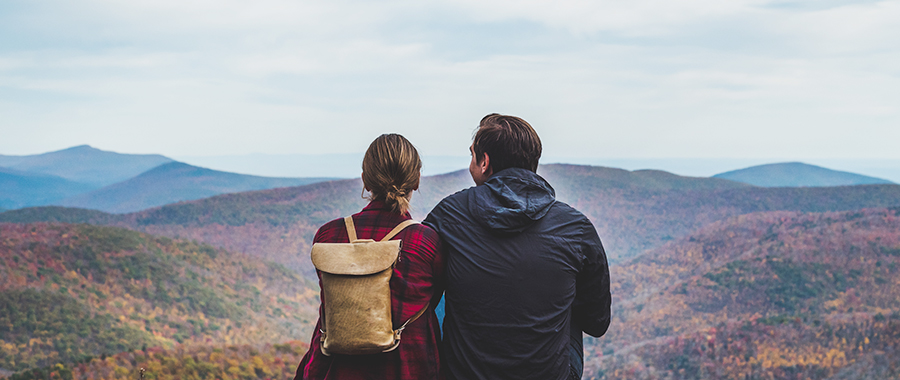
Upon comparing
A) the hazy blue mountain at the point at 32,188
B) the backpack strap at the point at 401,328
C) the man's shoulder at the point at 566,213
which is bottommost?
the hazy blue mountain at the point at 32,188

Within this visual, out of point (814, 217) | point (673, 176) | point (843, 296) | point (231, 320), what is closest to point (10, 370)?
point (231, 320)

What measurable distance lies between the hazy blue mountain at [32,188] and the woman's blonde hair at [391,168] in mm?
77963

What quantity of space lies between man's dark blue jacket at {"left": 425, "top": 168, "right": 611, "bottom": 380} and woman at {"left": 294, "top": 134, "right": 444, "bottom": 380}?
15 cm

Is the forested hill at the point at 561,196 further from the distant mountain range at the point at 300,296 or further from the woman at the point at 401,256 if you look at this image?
the woman at the point at 401,256

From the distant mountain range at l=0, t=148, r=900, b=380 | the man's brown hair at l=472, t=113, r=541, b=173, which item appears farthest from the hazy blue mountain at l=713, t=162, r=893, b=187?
the man's brown hair at l=472, t=113, r=541, b=173

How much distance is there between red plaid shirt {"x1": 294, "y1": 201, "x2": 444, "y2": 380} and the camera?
324cm

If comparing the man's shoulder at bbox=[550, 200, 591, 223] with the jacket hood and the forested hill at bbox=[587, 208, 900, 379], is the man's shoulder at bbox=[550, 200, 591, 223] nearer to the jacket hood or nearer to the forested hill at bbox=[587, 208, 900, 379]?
the jacket hood

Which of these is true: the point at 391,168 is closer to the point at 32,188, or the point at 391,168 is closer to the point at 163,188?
the point at 163,188

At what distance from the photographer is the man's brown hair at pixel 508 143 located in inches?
134

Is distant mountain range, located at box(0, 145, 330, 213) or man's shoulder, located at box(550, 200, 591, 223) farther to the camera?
distant mountain range, located at box(0, 145, 330, 213)

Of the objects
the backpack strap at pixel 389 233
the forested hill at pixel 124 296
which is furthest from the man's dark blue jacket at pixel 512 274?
the forested hill at pixel 124 296

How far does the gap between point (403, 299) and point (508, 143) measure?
1.08 m

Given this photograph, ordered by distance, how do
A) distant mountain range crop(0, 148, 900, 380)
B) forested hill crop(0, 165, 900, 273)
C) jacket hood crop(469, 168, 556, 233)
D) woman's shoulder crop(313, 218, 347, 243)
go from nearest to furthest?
1. jacket hood crop(469, 168, 556, 233)
2. woman's shoulder crop(313, 218, 347, 243)
3. distant mountain range crop(0, 148, 900, 380)
4. forested hill crop(0, 165, 900, 273)

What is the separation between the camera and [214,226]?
1533 inches
